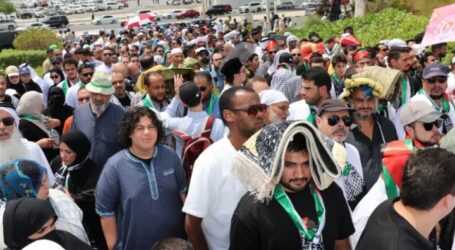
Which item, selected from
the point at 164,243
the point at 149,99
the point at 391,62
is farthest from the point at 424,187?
the point at 391,62

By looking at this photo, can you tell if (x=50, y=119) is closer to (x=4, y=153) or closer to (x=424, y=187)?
(x=4, y=153)

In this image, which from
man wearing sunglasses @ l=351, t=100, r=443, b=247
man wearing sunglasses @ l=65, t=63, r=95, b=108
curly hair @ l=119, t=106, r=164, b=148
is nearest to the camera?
man wearing sunglasses @ l=351, t=100, r=443, b=247

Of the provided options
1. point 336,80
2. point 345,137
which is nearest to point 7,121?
point 345,137

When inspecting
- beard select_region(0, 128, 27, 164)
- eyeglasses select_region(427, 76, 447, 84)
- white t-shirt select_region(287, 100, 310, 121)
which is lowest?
white t-shirt select_region(287, 100, 310, 121)

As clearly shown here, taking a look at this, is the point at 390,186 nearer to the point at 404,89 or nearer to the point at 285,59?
the point at 404,89

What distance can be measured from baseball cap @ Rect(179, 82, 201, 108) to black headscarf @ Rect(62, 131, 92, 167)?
108 cm

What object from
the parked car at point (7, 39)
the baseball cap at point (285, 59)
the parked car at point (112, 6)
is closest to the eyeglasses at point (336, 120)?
the baseball cap at point (285, 59)

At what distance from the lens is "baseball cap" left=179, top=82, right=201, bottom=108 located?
584 centimetres

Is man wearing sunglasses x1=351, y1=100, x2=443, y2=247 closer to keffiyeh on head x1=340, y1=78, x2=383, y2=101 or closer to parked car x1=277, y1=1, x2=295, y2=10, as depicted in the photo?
keffiyeh on head x1=340, y1=78, x2=383, y2=101

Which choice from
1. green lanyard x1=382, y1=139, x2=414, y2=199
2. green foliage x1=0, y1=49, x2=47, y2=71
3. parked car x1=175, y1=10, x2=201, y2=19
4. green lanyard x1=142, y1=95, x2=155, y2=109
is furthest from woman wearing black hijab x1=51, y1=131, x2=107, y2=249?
parked car x1=175, y1=10, x2=201, y2=19

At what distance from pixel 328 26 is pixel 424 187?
68.1ft

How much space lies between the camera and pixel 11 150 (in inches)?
200

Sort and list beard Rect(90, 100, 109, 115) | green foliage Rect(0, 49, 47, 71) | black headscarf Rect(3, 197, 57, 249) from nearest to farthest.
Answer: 1. black headscarf Rect(3, 197, 57, 249)
2. beard Rect(90, 100, 109, 115)
3. green foliage Rect(0, 49, 47, 71)

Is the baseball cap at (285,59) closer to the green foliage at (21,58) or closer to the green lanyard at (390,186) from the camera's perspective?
the green lanyard at (390,186)
